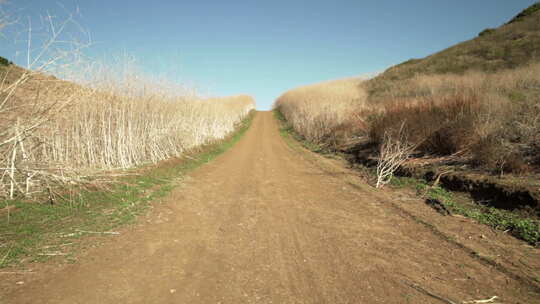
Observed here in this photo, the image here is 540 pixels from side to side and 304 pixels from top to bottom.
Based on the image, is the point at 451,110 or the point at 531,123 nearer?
the point at 531,123

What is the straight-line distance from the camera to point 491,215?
4473 mm

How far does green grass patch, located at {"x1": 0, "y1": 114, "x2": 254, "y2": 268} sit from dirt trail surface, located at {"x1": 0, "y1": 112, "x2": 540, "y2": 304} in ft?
1.34

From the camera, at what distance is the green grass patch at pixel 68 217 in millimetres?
3262

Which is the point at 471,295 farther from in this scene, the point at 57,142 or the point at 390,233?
the point at 57,142

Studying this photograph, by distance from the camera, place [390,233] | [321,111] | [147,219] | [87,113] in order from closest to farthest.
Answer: [390,233], [147,219], [87,113], [321,111]

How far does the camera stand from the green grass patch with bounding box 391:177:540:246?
3.79m

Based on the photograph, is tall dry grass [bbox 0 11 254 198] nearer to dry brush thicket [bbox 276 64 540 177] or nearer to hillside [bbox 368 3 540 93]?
dry brush thicket [bbox 276 64 540 177]

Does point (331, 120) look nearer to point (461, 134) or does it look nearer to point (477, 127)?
point (461, 134)

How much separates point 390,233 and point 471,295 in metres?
1.41

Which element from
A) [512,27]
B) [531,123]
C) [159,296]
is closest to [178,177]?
[159,296]

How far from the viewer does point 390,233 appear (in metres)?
3.94

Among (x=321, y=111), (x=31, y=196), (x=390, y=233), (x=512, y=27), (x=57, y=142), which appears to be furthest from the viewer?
(x=512, y=27)

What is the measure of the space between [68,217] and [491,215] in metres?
6.96

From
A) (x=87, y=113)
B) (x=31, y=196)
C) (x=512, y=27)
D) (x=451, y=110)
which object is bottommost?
(x=31, y=196)
